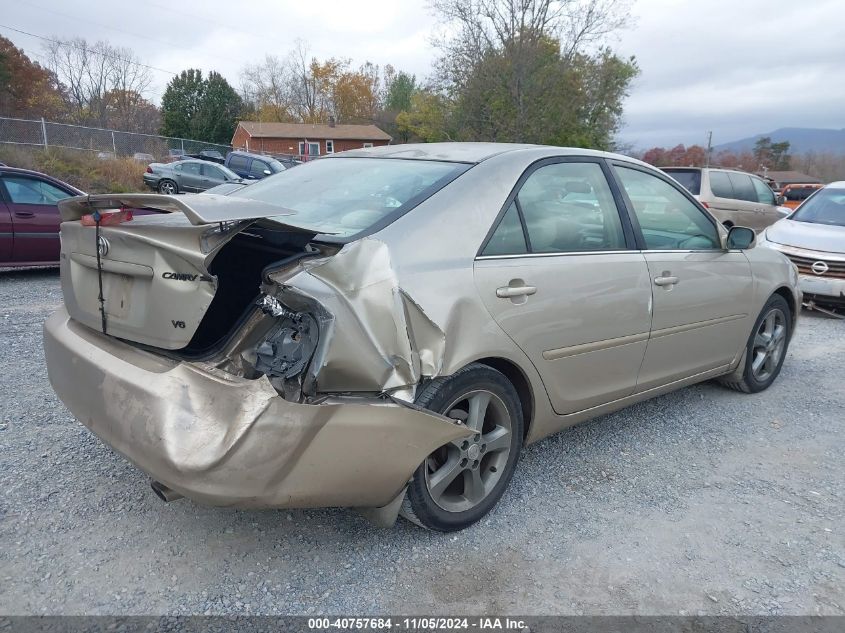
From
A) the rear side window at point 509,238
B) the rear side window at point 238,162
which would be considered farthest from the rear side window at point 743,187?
the rear side window at point 238,162

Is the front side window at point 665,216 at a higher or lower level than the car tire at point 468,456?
higher

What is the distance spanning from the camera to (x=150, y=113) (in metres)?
56.8

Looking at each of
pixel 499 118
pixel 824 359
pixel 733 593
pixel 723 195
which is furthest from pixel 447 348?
pixel 499 118

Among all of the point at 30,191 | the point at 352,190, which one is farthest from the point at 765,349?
the point at 30,191

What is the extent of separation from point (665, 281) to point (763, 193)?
11.7 m

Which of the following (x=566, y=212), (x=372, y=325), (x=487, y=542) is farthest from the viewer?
(x=566, y=212)

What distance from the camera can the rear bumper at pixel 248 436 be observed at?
82.1 inches

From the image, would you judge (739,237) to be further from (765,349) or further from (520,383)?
(520,383)

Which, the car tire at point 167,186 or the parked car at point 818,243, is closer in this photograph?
the parked car at point 818,243

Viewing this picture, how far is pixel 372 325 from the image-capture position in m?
2.21

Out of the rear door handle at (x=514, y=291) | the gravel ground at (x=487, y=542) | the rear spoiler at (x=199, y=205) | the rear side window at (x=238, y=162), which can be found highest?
the rear side window at (x=238, y=162)

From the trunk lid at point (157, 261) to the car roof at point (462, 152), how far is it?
41.3 inches

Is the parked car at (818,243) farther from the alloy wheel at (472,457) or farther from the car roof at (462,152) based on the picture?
the alloy wheel at (472,457)

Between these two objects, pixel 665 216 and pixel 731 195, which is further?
pixel 731 195
